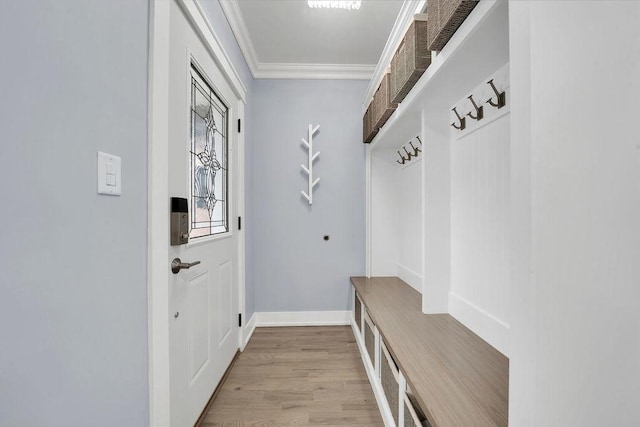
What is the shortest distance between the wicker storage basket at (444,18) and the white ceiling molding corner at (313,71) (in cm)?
186

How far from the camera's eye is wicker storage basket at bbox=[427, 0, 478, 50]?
0.92 meters

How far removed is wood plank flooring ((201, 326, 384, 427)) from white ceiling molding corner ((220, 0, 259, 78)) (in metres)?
2.52

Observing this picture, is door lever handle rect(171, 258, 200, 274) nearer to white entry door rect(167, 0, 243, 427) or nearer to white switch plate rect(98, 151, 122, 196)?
white entry door rect(167, 0, 243, 427)

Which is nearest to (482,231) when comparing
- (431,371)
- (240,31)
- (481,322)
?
(481,322)

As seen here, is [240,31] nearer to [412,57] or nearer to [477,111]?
[412,57]

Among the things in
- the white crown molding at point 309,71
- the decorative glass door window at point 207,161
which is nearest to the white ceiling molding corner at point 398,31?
the white crown molding at point 309,71

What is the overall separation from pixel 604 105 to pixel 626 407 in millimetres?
685

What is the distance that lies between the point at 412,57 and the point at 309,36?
1.43 meters

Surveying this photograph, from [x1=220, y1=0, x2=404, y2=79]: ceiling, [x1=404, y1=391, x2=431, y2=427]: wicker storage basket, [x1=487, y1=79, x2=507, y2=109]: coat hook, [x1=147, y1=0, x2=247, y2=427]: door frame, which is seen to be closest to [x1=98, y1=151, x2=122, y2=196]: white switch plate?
[x1=147, y1=0, x2=247, y2=427]: door frame

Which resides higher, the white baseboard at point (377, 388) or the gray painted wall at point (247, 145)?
the gray painted wall at point (247, 145)

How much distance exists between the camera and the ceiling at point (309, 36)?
6.92 feet

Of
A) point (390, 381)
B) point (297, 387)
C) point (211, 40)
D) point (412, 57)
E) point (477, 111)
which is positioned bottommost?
point (297, 387)

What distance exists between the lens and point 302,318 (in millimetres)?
2914

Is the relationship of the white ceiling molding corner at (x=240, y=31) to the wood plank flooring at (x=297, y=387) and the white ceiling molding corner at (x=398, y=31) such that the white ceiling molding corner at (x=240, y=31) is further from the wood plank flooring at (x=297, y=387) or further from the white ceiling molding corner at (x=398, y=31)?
the wood plank flooring at (x=297, y=387)
